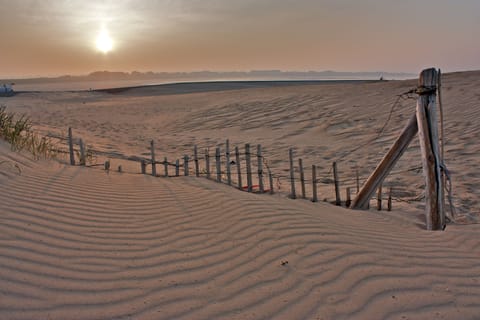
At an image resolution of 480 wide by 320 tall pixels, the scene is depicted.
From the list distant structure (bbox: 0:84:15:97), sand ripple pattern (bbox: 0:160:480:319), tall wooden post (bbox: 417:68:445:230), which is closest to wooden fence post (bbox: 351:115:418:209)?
tall wooden post (bbox: 417:68:445:230)

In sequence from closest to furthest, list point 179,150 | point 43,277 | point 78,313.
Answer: point 78,313, point 43,277, point 179,150

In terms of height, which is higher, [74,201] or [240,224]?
[74,201]

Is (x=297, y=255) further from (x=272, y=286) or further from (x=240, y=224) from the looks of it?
(x=240, y=224)

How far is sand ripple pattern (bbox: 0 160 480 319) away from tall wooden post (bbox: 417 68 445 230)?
27cm

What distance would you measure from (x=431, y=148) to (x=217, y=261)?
10.9 feet

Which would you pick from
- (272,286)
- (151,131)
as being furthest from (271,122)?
(272,286)

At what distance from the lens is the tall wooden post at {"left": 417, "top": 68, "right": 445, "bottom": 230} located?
4664mm

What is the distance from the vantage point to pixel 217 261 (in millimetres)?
3393

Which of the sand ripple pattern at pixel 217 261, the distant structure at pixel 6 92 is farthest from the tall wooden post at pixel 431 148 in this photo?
the distant structure at pixel 6 92

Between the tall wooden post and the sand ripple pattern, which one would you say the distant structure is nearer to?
the sand ripple pattern

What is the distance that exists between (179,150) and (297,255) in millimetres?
9333

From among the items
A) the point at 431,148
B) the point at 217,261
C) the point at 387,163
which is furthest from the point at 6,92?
the point at 431,148

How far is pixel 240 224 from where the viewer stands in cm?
424

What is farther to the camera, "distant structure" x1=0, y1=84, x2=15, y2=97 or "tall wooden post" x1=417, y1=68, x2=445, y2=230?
"distant structure" x1=0, y1=84, x2=15, y2=97
